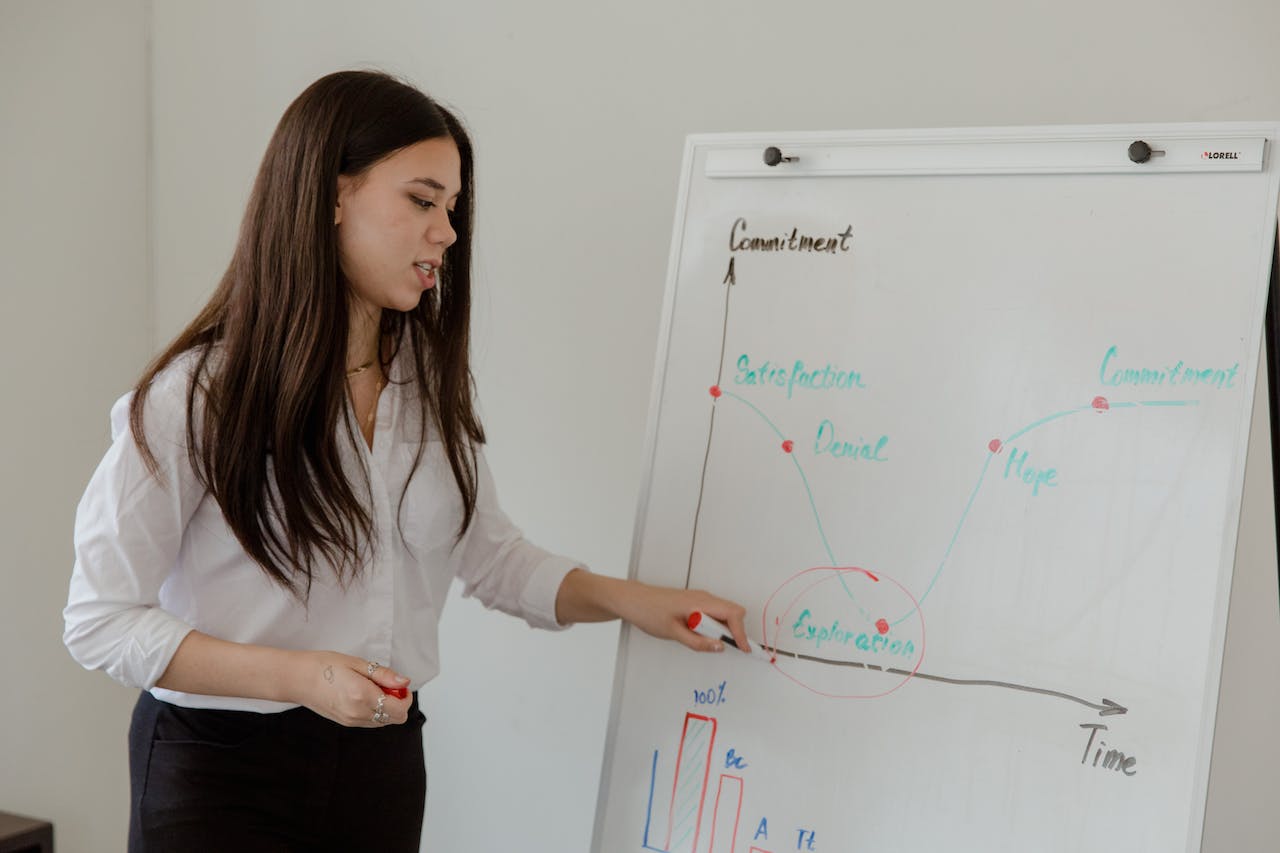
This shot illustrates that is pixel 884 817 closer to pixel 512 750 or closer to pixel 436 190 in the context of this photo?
pixel 436 190

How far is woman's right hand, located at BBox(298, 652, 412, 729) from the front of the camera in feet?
3.79

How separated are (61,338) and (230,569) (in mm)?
1380

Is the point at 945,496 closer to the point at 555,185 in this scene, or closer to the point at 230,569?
the point at 230,569

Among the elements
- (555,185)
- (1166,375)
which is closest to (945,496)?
(1166,375)

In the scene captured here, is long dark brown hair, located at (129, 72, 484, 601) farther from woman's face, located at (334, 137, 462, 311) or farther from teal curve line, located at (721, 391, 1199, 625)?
teal curve line, located at (721, 391, 1199, 625)

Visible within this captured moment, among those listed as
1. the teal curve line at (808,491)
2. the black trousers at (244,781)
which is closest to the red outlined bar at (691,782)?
the teal curve line at (808,491)

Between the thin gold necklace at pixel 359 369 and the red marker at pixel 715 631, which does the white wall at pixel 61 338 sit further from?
the red marker at pixel 715 631

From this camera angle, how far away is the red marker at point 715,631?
1.41 meters

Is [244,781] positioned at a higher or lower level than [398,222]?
lower

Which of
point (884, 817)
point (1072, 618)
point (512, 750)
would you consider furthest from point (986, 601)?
point (512, 750)

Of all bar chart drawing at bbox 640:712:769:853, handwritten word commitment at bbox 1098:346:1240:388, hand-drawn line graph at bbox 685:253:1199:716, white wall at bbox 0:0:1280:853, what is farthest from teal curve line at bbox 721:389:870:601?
white wall at bbox 0:0:1280:853

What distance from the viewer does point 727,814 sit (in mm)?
1401

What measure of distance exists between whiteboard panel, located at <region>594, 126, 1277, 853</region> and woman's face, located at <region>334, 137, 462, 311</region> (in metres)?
0.35

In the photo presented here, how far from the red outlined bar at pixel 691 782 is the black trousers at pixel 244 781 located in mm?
375
